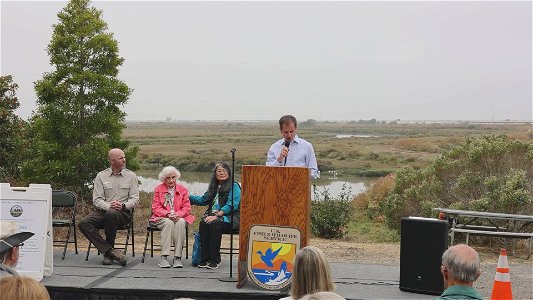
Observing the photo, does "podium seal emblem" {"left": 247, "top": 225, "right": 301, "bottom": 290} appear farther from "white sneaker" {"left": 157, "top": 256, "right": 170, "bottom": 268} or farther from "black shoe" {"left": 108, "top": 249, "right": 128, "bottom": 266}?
"black shoe" {"left": 108, "top": 249, "right": 128, "bottom": 266}

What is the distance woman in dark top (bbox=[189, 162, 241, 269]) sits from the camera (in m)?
6.80

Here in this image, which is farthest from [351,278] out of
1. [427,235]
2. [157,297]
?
[157,297]

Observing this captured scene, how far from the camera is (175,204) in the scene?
7.17 m

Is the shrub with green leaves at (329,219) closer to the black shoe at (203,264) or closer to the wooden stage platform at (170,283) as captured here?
the wooden stage platform at (170,283)

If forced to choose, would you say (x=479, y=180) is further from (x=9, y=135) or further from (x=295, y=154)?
(x=9, y=135)

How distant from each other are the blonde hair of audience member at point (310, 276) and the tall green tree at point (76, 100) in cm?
770

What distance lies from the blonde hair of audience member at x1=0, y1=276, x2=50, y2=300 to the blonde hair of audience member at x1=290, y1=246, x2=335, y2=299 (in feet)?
5.93

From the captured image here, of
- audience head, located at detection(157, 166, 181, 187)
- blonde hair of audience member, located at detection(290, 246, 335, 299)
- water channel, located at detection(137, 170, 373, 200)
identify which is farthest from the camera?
water channel, located at detection(137, 170, 373, 200)

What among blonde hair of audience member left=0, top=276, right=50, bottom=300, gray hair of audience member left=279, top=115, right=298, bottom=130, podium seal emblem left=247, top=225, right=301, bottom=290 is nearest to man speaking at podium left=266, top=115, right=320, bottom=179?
gray hair of audience member left=279, top=115, right=298, bottom=130

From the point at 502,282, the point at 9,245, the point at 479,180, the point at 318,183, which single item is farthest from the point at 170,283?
the point at 318,183

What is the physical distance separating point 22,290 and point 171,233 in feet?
15.3

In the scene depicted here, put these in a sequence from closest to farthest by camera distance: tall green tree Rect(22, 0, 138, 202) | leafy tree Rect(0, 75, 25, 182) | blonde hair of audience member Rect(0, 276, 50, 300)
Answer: blonde hair of audience member Rect(0, 276, 50, 300) < tall green tree Rect(22, 0, 138, 202) < leafy tree Rect(0, 75, 25, 182)

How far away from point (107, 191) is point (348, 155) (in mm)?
39087

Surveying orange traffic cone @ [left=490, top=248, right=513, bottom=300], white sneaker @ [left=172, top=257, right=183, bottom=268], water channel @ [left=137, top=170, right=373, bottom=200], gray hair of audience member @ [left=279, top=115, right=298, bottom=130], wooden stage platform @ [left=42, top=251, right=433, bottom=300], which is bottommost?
water channel @ [left=137, top=170, right=373, bottom=200]
